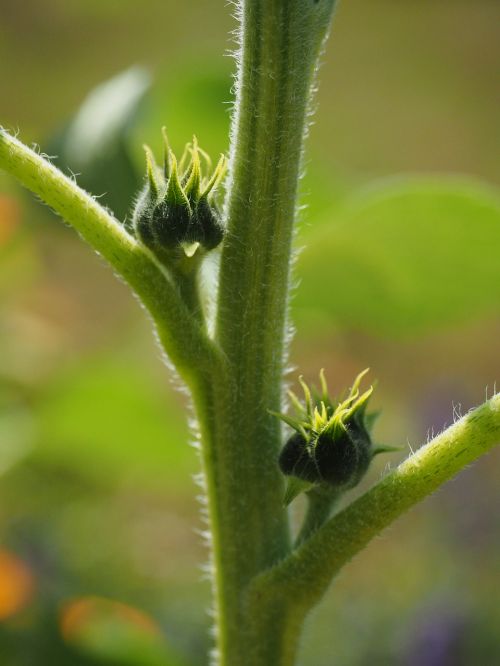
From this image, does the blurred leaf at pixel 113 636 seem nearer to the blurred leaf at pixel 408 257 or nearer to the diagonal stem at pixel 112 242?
the blurred leaf at pixel 408 257

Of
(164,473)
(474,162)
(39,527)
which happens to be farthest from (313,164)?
(474,162)

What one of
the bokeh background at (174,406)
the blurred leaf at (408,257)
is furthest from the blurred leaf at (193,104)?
the blurred leaf at (408,257)

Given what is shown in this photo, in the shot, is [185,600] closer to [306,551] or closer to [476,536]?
[476,536]

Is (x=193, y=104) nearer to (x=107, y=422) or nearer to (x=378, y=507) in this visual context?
(x=107, y=422)

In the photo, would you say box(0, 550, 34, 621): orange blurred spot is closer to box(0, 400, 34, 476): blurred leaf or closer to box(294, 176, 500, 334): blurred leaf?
box(0, 400, 34, 476): blurred leaf

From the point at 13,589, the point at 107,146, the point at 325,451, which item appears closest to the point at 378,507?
the point at 325,451

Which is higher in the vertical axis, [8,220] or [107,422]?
[8,220]

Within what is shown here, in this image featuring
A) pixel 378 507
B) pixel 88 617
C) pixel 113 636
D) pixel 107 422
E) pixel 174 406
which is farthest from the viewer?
pixel 174 406
